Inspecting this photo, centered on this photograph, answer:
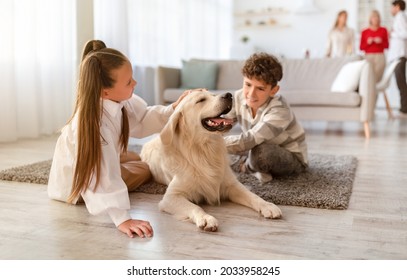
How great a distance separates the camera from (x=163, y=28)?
6.70 m

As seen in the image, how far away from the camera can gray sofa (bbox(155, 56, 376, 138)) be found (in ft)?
14.5

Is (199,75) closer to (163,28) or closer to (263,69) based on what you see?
(163,28)

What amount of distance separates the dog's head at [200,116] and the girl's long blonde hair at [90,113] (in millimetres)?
317

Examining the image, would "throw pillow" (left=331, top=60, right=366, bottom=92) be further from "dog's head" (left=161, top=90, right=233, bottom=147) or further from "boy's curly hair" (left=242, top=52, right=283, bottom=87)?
"dog's head" (left=161, top=90, right=233, bottom=147)

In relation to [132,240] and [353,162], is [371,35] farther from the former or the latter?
[132,240]

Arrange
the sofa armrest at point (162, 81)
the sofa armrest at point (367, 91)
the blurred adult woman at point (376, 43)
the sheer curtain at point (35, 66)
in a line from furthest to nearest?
the blurred adult woman at point (376, 43) → the sofa armrest at point (162, 81) → the sofa armrest at point (367, 91) → the sheer curtain at point (35, 66)

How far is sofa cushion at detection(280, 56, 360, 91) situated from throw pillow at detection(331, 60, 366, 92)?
382 millimetres

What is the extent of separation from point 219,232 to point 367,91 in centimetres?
346

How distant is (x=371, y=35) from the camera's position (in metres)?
6.37

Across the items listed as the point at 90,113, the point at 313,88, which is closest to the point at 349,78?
the point at 313,88

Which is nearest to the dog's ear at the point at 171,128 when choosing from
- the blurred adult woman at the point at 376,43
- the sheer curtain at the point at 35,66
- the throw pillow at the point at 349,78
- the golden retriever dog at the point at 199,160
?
the golden retriever dog at the point at 199,160

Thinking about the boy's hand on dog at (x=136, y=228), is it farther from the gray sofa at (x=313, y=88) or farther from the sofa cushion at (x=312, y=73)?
the sofa cushion at (x=312, y=73)

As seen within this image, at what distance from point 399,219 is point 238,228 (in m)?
0.67

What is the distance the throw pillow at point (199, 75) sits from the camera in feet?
18.1
